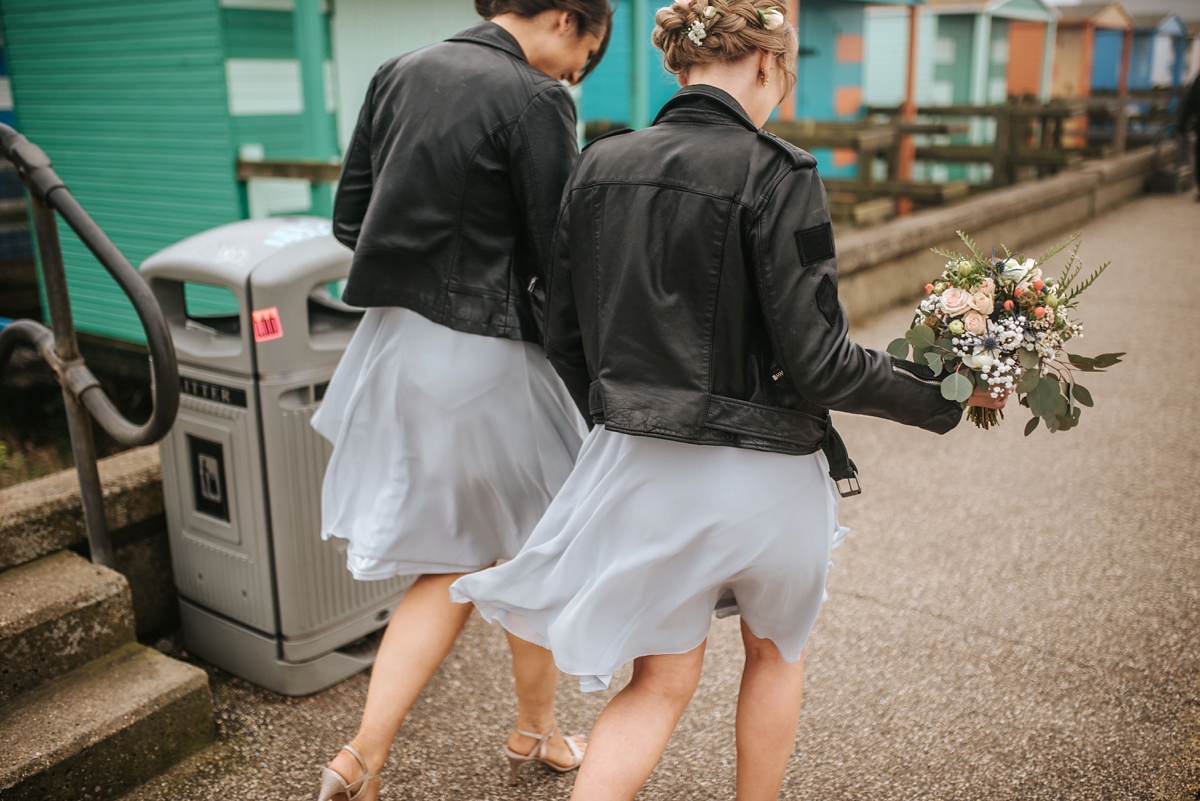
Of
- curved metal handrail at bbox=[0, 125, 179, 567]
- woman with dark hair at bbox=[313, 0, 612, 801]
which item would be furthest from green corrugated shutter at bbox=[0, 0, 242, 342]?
woman with dark hair at bbox=[313, 0, 612, 801]

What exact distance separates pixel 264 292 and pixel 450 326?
26.3 inches

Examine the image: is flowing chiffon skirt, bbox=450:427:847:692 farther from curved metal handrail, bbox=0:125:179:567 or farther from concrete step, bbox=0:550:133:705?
concrete step, bbox=0:550:133:705

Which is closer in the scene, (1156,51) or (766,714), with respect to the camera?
(766,714)

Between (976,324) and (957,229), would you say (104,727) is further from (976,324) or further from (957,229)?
(957,229)

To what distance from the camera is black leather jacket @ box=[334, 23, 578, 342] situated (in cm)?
213

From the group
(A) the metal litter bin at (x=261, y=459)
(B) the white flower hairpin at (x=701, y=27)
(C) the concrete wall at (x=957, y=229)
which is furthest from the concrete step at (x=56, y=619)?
(C) the concrete wall at (x=957, y=229)

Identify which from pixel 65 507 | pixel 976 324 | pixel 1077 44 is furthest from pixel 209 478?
pixel 1077 44

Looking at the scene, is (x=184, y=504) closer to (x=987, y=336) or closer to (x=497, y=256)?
(x=497, y=256)

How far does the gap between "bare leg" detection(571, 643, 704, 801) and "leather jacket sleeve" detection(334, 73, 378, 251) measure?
1.20 meters

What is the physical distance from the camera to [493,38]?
2246mm

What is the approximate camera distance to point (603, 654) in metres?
1.90

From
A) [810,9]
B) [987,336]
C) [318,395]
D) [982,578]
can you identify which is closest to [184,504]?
[318,395]

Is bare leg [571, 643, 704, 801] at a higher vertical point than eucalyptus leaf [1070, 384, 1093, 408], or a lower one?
lower

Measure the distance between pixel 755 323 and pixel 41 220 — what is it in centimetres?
205
